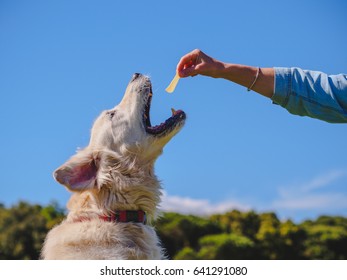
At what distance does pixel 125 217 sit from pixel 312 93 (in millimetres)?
2816

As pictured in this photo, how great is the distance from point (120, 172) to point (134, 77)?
126 cm

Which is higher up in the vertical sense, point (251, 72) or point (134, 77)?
point (134, 77)

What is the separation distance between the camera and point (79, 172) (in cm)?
593

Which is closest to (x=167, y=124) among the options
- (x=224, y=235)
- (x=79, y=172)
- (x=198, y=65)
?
(x=79, y=172)

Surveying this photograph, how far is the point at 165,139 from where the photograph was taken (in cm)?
625

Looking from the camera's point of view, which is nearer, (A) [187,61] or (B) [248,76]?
(B) [248,76]

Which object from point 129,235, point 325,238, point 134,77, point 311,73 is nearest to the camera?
point 311,73

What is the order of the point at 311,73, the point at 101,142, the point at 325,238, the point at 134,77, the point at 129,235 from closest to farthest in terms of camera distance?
1. the point at 311,73
2. the point at 129,235
3. the point at 101,142
4. the point at 134,77
5. the point at 325,238

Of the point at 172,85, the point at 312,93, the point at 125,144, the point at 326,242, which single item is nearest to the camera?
the point at 312,93

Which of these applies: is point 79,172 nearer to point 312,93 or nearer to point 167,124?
point 167,124
